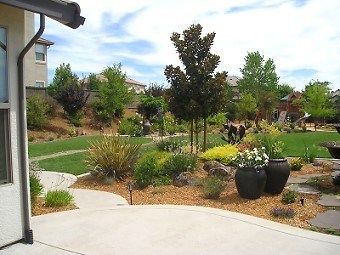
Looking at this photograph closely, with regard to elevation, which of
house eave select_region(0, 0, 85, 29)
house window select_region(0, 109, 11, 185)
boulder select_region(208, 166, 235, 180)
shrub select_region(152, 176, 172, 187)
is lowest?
shrub select_region(152, 176, 172, 187)

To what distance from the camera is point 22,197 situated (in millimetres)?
4242

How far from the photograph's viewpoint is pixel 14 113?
4086 mm

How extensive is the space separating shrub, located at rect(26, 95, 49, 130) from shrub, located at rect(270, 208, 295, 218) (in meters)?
21.6

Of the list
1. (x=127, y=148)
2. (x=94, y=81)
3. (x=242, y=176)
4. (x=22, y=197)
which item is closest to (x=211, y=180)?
(x=242, y=176)

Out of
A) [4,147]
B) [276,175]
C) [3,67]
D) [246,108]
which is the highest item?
[246,108]

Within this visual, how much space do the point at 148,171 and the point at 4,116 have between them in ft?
14.3

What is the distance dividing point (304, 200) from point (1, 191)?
5267 millimetres

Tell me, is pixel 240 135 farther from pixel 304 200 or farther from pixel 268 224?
pixel 268 224

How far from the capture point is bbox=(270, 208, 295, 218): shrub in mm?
5520

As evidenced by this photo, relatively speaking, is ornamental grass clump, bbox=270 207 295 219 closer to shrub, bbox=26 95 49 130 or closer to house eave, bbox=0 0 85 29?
house eave, bbox=0 0 85 29

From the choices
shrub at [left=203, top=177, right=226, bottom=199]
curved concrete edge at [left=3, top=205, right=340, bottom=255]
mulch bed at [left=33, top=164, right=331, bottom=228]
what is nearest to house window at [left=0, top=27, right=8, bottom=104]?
curved concrete edge at [left=3, top=205, right=340, bottom=255]

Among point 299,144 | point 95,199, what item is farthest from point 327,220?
point 299,144

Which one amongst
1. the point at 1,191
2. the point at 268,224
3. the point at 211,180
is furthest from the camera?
the point at 211,180

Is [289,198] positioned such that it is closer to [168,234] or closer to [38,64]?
[168,234]
